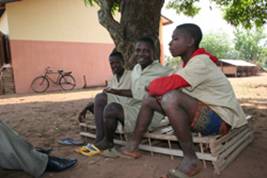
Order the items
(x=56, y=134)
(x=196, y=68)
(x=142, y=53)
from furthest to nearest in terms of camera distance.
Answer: (x=56, y=134) < (x=142, y=53) < (x=196, y=68)

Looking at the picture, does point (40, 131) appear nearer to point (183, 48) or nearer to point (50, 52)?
point (183, 48)

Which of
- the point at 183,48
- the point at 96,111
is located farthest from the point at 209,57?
the point at 96,111

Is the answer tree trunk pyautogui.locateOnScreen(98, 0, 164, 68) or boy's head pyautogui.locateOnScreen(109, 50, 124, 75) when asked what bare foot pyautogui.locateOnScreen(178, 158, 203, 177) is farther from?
tree trunk pyautogui.locateOnScreen(98, 0, 164, 68)

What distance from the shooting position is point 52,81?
11.7 meters

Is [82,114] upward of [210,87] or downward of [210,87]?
downward

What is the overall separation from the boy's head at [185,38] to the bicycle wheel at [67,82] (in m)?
10.1

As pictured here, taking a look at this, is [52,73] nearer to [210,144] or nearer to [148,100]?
[148,100]

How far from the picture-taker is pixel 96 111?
2.79 meters

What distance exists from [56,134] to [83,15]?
10.3 metres

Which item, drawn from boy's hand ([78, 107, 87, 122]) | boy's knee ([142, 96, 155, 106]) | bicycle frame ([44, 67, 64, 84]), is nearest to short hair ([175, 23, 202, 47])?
boy's knee ([142, 96, 155, 106])

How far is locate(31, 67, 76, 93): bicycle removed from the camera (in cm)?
1123

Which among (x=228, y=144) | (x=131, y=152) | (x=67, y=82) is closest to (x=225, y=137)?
(x=228, y=144)

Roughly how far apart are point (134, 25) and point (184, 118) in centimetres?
220

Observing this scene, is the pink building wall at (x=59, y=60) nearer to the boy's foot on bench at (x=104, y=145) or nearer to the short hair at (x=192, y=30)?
the boy's foot on bench at (x=104, y=145)
